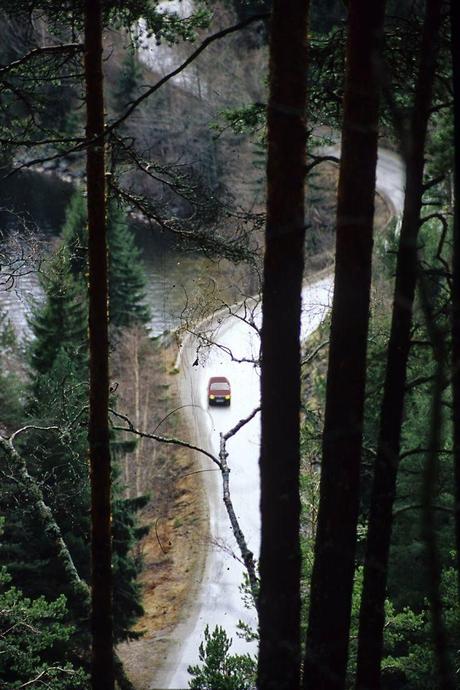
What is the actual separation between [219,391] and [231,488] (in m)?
2.88

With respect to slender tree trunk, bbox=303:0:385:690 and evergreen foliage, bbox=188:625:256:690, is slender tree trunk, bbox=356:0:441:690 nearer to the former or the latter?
slender tree trunk, bbox=303:0:385:690

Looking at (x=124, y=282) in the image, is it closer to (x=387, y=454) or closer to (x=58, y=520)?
(x=58, y=520)

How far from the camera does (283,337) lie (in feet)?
13.0

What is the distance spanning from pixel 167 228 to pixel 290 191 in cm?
278

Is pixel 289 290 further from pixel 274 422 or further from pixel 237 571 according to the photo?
pixel 237 571

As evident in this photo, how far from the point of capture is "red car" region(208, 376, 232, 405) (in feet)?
69.7

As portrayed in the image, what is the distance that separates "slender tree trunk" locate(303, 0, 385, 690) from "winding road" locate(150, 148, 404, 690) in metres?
8.85

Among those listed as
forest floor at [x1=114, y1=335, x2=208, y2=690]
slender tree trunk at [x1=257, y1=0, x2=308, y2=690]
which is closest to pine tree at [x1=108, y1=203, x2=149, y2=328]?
forest floor at [x1=114, y1=335, x2=208, y2=690]

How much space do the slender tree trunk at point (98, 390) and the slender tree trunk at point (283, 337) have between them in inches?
96.7

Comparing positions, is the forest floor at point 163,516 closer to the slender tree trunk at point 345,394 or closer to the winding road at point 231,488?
the winding road at point 231,488

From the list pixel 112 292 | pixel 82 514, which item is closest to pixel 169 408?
pixel 112 292

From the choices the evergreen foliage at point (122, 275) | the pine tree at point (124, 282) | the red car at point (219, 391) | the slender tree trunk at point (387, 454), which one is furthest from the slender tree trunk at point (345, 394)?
the pine tree at point (124, 282)

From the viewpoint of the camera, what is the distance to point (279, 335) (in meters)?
3.96

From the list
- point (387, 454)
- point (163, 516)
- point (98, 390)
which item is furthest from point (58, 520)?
point (387, 454)
